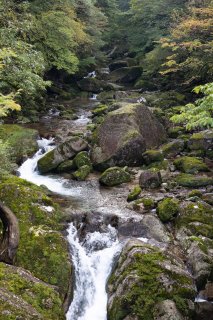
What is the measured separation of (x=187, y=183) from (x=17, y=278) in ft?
25.6

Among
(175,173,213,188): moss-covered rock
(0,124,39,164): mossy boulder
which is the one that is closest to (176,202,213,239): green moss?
(175,173,213,188): moss-covered rock

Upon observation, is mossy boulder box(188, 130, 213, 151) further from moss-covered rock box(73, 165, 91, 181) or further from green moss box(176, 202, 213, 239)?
green moss box(176, 202, 213, 239)

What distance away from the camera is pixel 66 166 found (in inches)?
565

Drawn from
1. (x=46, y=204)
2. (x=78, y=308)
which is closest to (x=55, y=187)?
A: (x=46, y=204)

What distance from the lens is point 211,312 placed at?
7.48 metres

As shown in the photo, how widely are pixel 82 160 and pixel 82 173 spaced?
79cm

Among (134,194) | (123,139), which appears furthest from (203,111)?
(123,139)

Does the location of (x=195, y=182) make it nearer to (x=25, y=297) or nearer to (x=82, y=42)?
(x=25, y=297)

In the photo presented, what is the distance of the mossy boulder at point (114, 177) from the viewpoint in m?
13.2

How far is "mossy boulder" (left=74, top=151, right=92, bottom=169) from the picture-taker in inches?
567

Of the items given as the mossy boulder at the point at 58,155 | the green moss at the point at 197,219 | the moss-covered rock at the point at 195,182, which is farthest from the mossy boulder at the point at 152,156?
the green moss at the point at 197,219

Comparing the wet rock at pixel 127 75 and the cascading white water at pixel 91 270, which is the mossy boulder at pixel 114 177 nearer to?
the cascading white water at pixel 91 270

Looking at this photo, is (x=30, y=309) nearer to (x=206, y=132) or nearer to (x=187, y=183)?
(x=187, y=183)

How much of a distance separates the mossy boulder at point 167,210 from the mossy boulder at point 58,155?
5.65 meters
